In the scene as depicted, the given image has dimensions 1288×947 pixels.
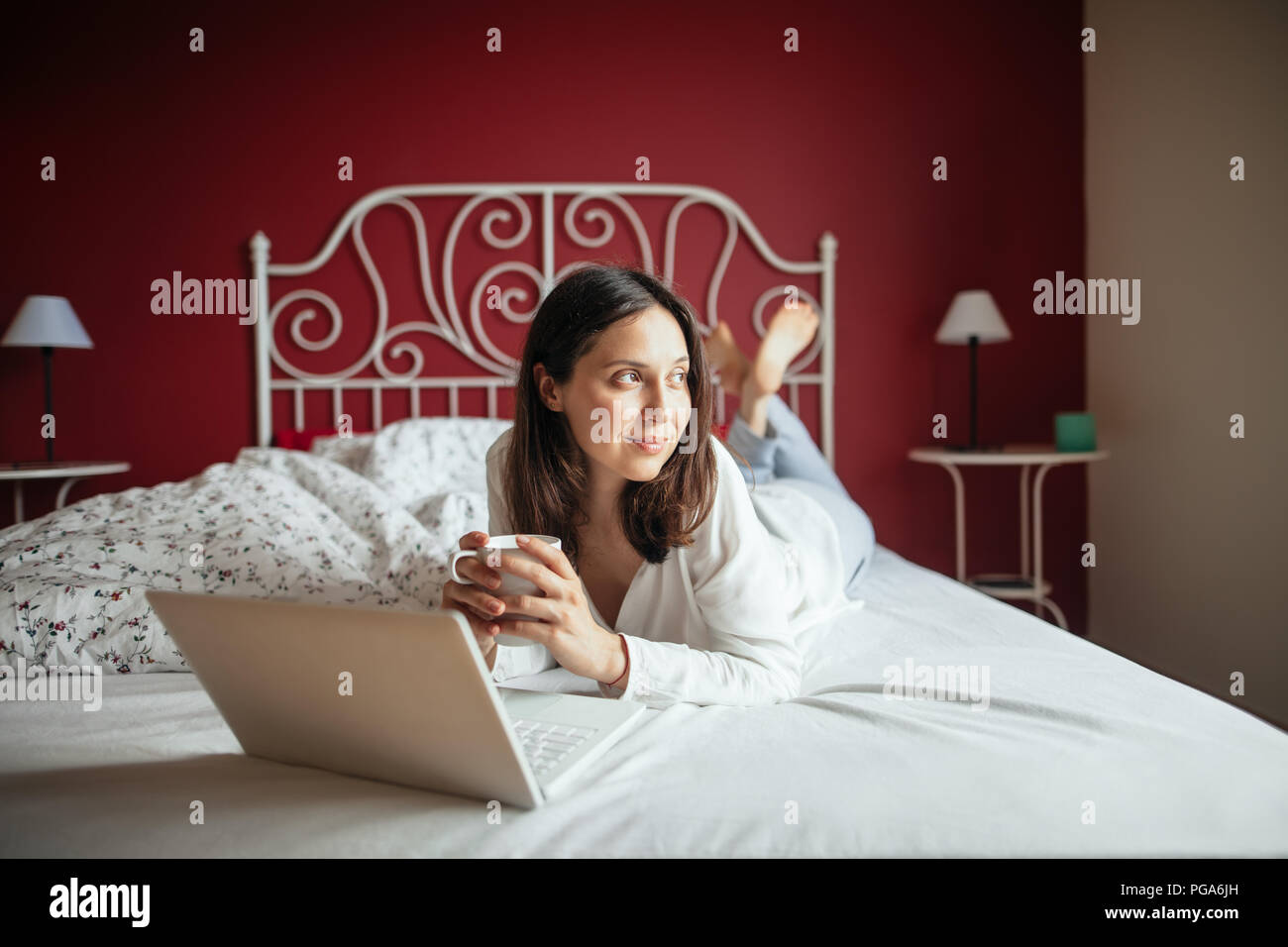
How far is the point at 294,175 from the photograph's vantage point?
2.55m

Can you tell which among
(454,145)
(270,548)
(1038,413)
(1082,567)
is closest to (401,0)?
(454,145)

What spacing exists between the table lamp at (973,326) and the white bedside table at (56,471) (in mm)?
2502

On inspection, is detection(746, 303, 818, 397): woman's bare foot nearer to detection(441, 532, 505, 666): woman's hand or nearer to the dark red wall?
the dark red wall

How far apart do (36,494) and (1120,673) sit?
296 centimetres

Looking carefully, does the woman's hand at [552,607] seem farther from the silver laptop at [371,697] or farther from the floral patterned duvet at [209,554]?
the floral patterned duvet at [209,554]

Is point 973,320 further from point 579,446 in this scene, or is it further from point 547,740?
point 547,740

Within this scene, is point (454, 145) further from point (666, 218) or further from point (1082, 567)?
point (1082, 567)

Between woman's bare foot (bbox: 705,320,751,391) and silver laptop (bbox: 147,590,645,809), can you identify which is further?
woman's bare foot (bbox: 705,320,751,391)

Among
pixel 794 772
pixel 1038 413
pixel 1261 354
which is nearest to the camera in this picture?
pixel 794 772

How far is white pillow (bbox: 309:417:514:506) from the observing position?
73.7 inches

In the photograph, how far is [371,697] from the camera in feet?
2.03

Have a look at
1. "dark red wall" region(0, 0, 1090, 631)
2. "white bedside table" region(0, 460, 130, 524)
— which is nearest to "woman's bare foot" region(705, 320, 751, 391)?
"dark red wall" region(0, 0, 1090, 631)

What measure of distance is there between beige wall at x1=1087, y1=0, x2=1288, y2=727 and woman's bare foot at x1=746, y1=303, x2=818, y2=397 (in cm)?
101

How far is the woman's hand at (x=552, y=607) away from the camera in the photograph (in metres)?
0.76
